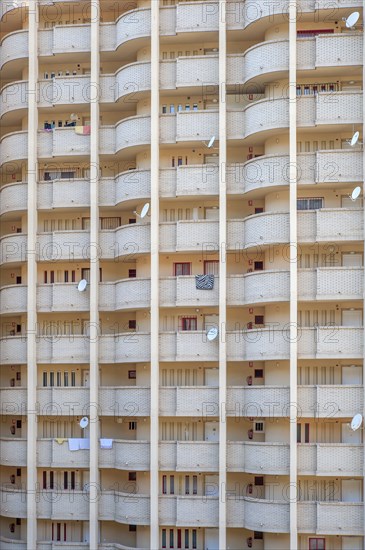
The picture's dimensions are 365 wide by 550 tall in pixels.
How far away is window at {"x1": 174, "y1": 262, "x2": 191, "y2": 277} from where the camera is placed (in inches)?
1369

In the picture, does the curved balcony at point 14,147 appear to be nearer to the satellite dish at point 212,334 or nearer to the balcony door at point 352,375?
the satellite dish at point 212,334

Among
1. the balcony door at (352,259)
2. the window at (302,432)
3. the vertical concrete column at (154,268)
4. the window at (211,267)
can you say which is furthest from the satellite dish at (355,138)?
the window at (302,432)

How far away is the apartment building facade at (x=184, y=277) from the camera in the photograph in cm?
3234

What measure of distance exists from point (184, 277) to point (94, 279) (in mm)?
3759

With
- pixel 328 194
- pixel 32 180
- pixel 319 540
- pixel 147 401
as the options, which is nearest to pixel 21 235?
pixel 32 180

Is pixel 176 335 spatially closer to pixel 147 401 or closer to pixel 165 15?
pixel 147 401

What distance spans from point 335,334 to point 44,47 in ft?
56.4

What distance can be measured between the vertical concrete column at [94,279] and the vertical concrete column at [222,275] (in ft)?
Result: 16.7

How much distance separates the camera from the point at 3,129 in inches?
1518

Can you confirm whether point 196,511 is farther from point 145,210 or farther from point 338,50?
point 338,50

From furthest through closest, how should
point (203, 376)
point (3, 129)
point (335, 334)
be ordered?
1. point (3, 129)
2. point (203, 376)
3. point (335, 334)

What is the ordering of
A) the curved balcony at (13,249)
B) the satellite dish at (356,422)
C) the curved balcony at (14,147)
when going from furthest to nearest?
the curved balcony at (14,147)
the curved balcony at (13,249)
the satellite dish at (356,422)

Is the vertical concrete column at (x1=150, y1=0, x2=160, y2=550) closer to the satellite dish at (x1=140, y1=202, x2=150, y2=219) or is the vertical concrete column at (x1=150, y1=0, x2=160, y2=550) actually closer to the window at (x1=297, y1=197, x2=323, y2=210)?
the satellite dish at (x1=140, y1=202, x2=150, y2=219)

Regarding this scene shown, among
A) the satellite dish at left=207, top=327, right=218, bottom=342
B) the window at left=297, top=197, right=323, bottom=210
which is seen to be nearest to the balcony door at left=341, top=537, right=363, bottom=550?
the satellite dish at left=207, top=327, right=218, bottom=342
